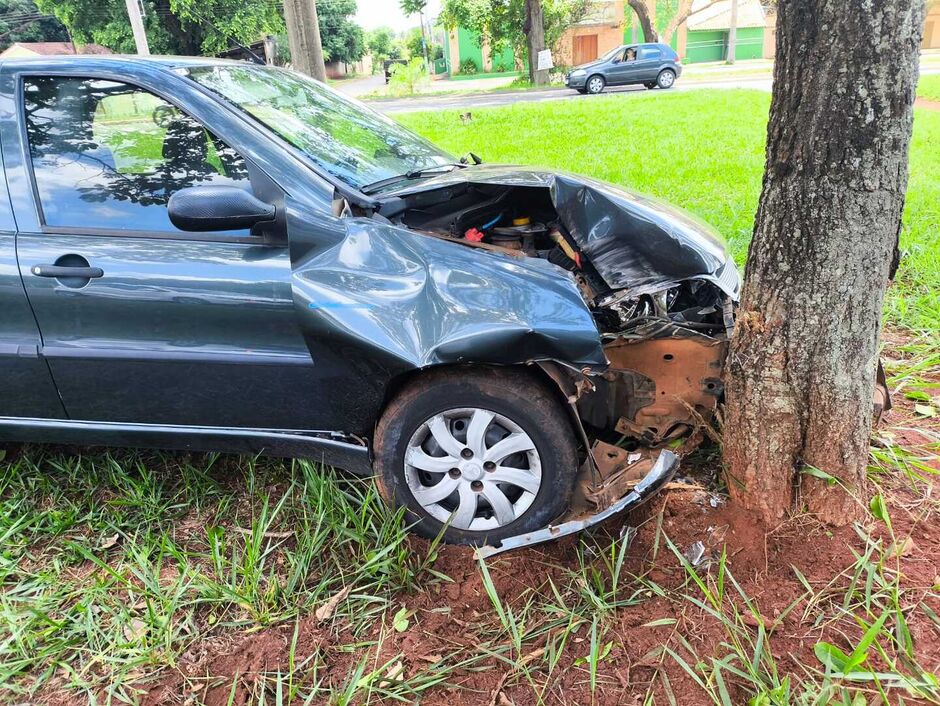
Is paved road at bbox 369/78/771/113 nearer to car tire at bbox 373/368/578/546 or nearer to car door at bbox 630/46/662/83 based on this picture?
car door at bbox 630/46/662/83

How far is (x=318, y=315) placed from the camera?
227cm

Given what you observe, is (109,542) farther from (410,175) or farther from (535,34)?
(535,34)

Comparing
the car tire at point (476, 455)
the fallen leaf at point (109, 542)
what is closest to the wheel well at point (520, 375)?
the car tire at point (476, 455)

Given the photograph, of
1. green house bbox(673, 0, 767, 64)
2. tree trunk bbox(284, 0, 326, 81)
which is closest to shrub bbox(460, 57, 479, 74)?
green house bbox(673, 0, 767, 64)

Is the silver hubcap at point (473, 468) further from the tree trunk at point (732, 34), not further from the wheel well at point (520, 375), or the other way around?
the tree trunk at point (732, 34)

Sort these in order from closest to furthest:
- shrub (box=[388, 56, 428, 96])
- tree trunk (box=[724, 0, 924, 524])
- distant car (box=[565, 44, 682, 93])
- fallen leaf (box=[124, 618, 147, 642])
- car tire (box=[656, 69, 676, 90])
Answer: tree trunk (box=[724, 0, 924, 524]) < fallen leaf (box=[124, 618, 147, 642]) < distant car (box=[565, 44, 682, 93]) < car tire (box=[656, 69, 676, 90]) < shrub (box=[388, 56, 428, 96])

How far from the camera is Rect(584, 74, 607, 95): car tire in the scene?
67.7ft

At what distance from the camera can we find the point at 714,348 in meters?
2.44

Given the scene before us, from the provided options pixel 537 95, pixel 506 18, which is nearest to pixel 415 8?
→ pixel 506 18

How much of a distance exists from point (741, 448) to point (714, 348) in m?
0.39

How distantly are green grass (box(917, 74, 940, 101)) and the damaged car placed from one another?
12.9 metres

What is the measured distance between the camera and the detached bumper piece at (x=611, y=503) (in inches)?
85.8

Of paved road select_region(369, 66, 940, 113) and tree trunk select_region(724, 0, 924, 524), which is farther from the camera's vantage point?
paved road select_region(369, 66, 940, 113)

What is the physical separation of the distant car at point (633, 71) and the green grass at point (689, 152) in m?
6.36
